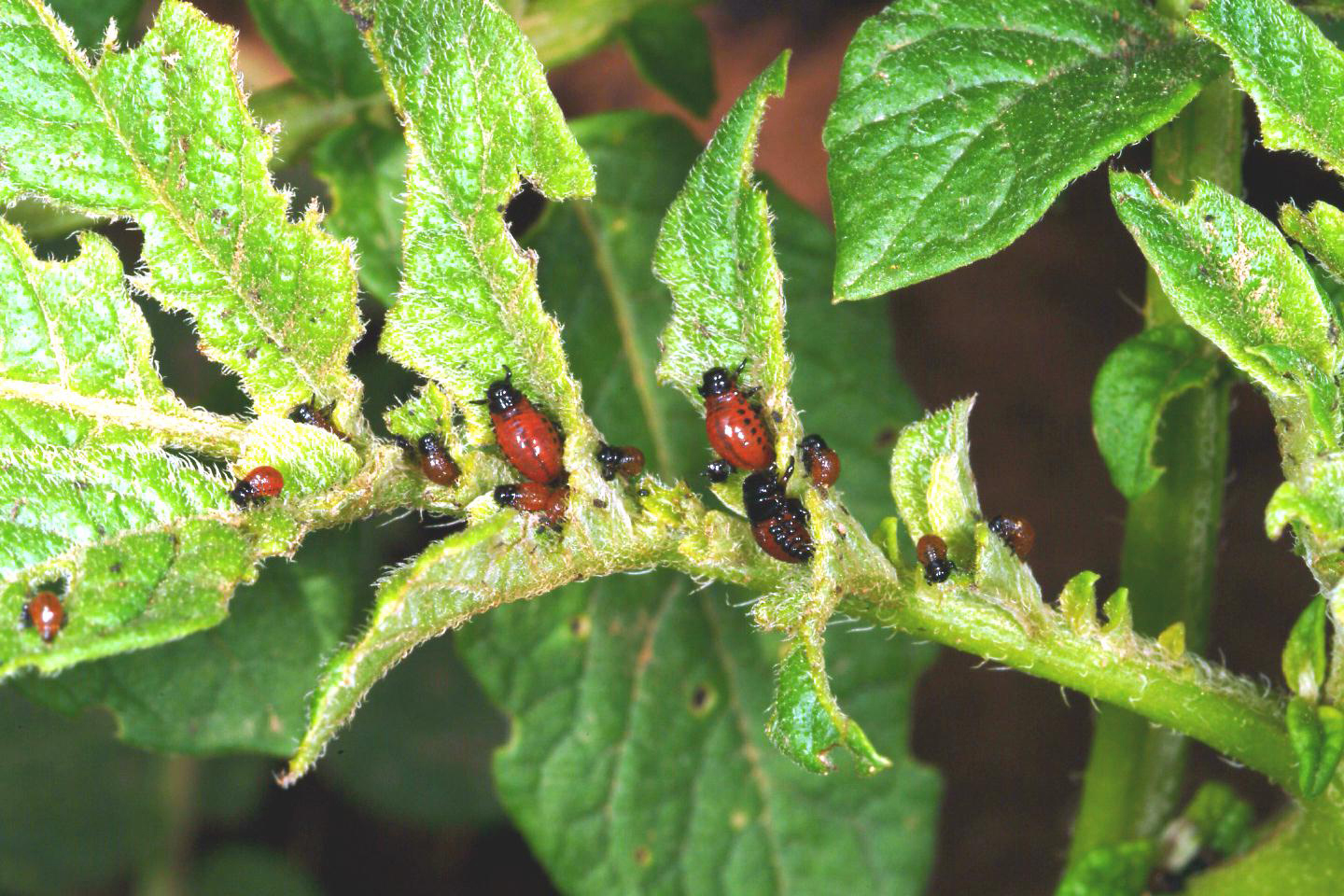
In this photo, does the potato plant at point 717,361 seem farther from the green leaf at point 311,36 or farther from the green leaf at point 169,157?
the green leaf at point 311,36

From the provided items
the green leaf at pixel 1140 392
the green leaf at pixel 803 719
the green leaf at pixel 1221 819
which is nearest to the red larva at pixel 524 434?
the green leaf at pixel 803 719

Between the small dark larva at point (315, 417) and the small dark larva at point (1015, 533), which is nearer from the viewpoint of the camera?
the small dark larva at point (315, 417)

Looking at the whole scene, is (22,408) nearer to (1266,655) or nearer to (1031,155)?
(1031,155)

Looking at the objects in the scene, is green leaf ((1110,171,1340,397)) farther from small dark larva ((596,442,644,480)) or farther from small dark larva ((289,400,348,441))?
small dark larva ((289,400,348,441))

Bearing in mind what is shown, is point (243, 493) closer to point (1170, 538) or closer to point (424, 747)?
point (1170, 538)

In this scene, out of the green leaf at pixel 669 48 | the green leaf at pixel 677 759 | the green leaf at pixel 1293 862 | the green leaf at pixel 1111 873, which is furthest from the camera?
the green leaf at pixel 669 48

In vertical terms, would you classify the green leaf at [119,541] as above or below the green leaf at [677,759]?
above
